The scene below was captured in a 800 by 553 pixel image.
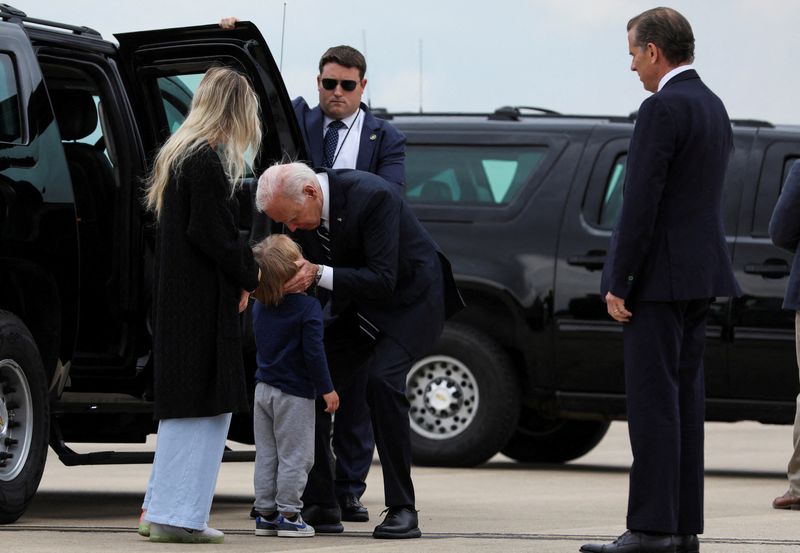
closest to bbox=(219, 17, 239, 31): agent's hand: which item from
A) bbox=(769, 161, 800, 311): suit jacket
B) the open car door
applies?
the open car door

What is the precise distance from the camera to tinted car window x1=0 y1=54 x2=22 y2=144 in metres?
7.91

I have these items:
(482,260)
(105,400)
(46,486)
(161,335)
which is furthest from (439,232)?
(161,335)

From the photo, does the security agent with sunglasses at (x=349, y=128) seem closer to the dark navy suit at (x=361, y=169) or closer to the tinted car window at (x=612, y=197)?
the dark navy suit at (x=361, y=169)

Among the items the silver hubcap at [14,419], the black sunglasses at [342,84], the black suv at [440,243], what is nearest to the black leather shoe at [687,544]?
the black suv at [440,243]

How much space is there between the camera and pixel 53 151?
26.5 feet

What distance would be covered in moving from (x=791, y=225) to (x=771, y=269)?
6.27ft

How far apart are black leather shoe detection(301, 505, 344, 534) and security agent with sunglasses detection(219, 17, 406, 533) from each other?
21.8 inches

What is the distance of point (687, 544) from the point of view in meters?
7.02

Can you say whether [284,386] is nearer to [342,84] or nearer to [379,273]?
[379,273]

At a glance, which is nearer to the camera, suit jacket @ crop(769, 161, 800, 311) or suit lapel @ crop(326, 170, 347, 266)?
suit lapel @ crop(326, 170, 347, 266)

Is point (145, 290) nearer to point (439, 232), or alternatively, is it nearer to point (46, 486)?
point (46, 486)

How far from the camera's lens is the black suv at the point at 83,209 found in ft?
25.8

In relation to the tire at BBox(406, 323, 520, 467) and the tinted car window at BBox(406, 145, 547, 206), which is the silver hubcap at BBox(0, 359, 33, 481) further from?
the tinted car window at BBox(406, 145, 547, 206)

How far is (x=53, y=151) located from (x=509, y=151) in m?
4.66
